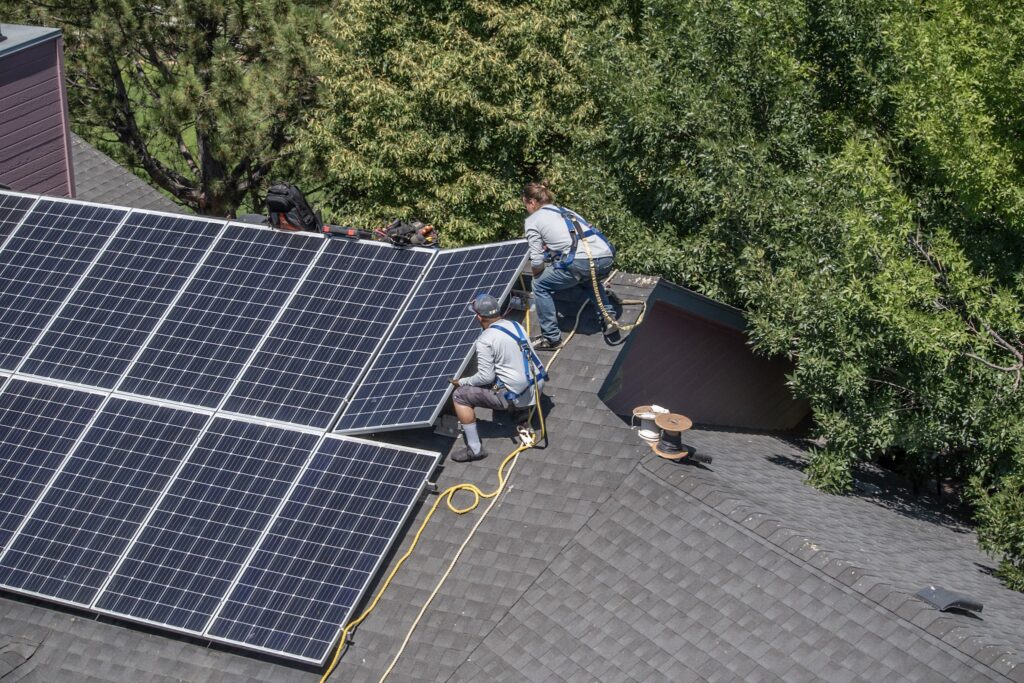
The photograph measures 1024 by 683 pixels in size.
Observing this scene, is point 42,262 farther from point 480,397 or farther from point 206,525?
point 480,397

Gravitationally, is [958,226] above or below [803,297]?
above

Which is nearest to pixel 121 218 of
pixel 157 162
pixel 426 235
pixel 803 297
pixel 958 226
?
pixel 426 235

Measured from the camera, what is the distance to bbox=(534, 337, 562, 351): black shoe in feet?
46.9

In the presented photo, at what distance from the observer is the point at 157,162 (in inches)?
1407

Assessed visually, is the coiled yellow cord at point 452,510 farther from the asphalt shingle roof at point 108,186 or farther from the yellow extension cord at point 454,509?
the asphalt shingle roof at point 108,186

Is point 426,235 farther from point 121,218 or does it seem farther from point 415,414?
point 121,218

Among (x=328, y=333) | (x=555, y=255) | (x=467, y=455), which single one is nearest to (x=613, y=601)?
(x=467, y=455)

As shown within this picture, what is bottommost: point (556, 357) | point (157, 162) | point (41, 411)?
point (157, 162)

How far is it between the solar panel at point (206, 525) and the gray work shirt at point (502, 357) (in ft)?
7.10

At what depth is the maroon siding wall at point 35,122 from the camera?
20.2 m

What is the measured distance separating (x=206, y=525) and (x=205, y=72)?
74.9 ft

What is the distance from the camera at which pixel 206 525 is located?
42.4ft

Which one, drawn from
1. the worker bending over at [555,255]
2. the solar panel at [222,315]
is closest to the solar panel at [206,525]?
the solar panel at [222,315]

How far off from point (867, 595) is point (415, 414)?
195 inches
